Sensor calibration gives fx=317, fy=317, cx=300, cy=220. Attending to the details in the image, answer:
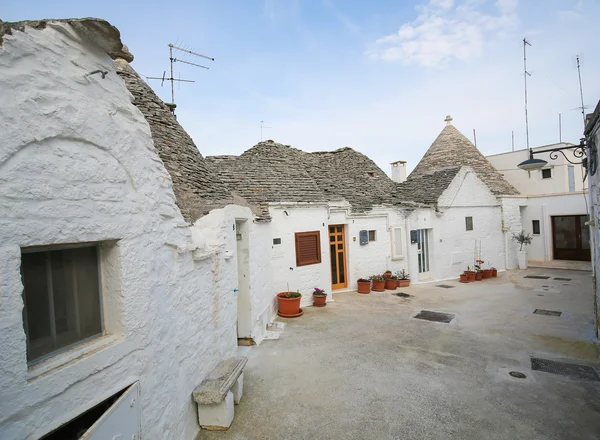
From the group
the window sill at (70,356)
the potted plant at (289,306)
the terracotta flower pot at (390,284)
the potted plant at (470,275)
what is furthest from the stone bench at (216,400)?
the potted plant at (470,275)

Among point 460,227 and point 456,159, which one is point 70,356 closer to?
point 460,227

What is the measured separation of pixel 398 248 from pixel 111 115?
12073 millimetres

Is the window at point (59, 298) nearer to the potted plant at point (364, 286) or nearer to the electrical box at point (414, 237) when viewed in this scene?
the potted plant at point (364, 286)

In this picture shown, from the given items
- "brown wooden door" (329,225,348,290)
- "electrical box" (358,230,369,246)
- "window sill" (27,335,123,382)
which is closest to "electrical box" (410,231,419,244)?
"electrical box" (358,230,369,246)

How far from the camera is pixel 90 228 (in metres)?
2.54

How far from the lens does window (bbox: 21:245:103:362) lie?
2.28 metres

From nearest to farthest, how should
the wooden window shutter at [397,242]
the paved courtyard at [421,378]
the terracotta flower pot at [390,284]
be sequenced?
the paved courtyard at [421,378] < the terracotta flower pot at [390,284] < the wooden window shutter at [397,242]

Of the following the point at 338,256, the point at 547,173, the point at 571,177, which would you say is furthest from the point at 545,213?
the point at 338,256

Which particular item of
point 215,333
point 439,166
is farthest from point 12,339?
point 439,166

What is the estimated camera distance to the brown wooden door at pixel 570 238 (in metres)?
15.6

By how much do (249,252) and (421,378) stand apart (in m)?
4.34

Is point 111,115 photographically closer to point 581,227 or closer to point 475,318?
point 475,318

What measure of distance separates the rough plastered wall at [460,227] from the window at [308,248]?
502 cm

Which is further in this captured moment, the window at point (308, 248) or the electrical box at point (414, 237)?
the electrical box at point (414, 237)
